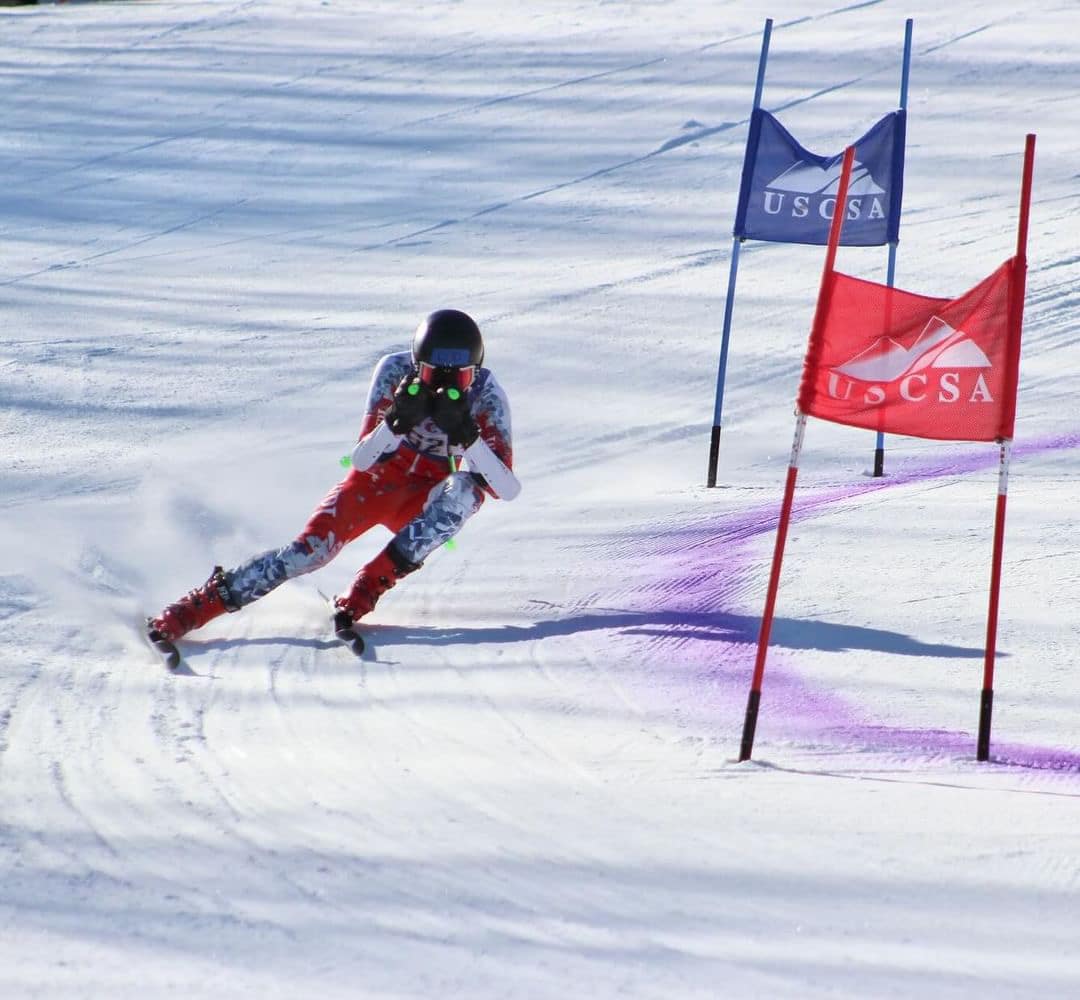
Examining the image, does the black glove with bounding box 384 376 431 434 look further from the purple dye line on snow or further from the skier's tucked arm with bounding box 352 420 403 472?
the purple dye line on snow

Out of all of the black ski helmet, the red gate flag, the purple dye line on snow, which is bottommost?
the purple dye line on snow

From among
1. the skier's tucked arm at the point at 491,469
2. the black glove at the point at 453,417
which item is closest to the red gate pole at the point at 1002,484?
the skier's tucked arm at the point at 491,469

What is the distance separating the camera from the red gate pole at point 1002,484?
440 cm

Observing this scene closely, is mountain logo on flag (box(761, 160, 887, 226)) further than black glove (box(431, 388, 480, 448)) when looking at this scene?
Yes

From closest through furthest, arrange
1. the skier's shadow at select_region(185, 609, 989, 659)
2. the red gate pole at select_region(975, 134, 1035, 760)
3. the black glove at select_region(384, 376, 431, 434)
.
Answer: the red gate pole at select_region(975, 134, 1035, 760) → the skier's shadow at select_region(185, 609, 989, 659) → the black glove at select_region(384, 376, 431, 434)

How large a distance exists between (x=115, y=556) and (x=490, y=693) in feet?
8.93

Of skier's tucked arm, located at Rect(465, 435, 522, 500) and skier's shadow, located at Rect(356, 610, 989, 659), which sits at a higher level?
skier's tucked arm, located at Rect(465, 435, 522, 500)

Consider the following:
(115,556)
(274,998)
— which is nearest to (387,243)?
(115,556)

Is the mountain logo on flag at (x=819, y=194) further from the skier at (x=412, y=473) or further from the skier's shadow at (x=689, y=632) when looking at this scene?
the skier's shadow at (x=689, y=632)

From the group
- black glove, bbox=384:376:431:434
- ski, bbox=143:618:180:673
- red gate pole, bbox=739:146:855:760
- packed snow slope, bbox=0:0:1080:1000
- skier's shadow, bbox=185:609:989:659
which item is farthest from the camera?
black glove, bbox=384:376:431:434

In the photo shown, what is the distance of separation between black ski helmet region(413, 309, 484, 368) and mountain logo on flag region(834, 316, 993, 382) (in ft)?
7.89

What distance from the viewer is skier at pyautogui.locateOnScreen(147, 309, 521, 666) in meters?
6.18

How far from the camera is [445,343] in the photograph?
6539mm

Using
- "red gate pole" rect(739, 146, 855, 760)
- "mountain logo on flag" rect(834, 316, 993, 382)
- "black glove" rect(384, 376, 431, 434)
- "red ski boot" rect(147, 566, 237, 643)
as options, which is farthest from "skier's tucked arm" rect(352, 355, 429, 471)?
"mountain logo on flag" rect(834, 316, 993, 382)
